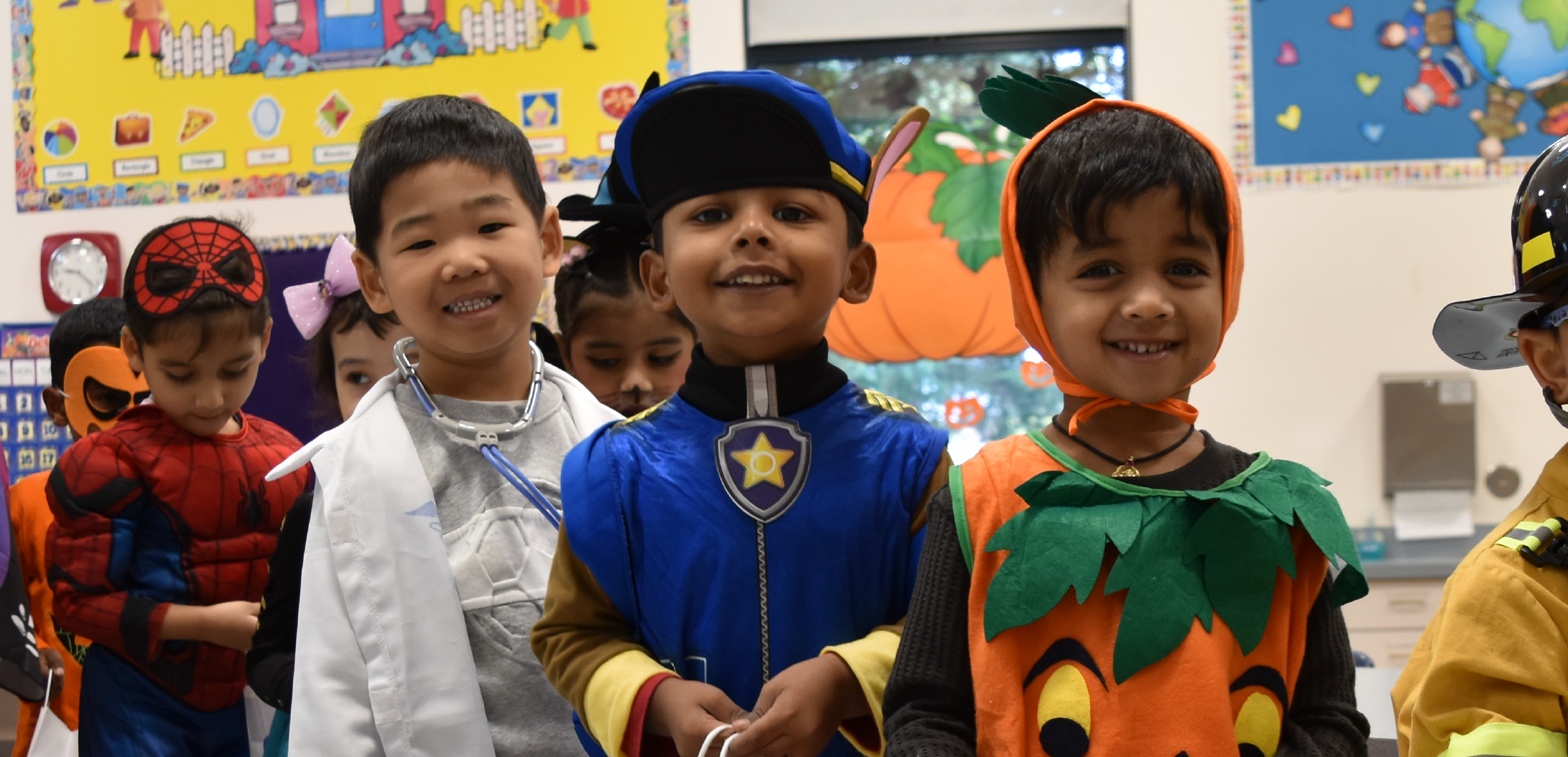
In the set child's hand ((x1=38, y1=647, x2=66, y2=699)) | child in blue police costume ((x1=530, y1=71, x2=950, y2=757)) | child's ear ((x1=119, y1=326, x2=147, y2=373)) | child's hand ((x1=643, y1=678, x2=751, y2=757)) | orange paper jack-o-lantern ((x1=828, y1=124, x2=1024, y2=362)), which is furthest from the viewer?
orange paper jack-o-lantern ((x1=828, y1=124, x2=1024, y2=362))

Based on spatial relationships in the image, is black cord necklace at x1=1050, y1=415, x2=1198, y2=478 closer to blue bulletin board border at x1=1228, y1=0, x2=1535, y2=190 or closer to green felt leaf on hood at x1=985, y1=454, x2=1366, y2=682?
green felt leaf on hood at x1=985, y1=454, x2=1366, y2=682

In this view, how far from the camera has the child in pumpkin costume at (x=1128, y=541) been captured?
946 millimetres

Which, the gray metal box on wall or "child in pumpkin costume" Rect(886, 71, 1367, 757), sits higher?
"child in pumpkin costume" Rect(886, 71, 1367, 757)

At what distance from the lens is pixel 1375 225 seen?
12.6 ft

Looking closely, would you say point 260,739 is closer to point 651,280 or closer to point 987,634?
point 651,280

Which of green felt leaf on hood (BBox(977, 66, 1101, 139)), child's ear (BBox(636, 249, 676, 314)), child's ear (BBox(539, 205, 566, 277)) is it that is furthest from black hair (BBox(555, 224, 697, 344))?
green felt leaf on hood (BBox(977, 66, 1101, 139))

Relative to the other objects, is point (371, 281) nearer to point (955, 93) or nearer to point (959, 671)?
point (959, 671)

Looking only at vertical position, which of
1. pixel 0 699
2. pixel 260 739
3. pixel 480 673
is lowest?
pixel 0 699

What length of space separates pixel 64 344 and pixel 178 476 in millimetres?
1326

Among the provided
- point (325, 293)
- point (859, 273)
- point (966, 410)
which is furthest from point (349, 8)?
point (859, 273)

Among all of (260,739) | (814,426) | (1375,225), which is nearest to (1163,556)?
(814,426)

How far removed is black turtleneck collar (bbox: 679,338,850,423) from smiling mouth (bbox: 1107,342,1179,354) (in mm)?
321

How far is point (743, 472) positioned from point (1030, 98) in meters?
0.47

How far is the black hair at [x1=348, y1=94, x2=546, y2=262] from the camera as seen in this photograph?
4.57ft
